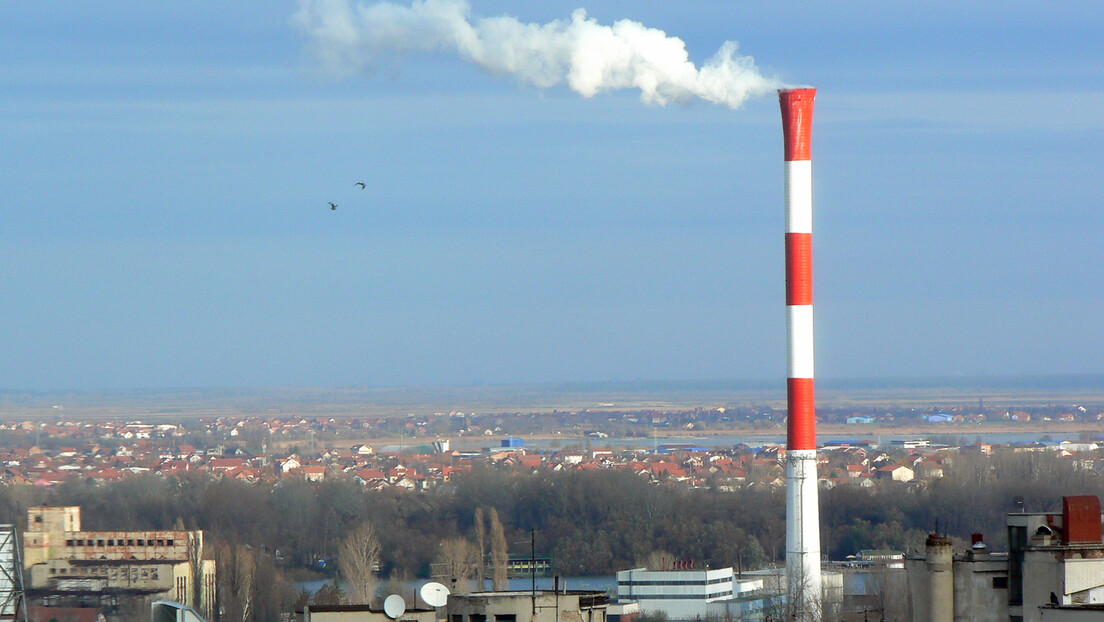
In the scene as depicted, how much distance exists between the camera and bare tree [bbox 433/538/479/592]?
45.1 metres

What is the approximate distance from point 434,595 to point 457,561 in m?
30.8

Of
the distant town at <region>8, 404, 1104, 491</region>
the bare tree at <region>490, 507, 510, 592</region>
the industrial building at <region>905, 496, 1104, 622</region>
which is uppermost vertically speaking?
the industrial building at <region>905, 496, 1104, 622</region>

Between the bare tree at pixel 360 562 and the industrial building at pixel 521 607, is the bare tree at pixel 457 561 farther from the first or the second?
the industrial building at pixel 521 607

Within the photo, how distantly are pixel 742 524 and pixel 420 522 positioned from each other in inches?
422

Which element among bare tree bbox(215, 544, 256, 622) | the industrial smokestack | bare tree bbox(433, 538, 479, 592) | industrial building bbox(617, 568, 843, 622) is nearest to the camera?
the industrial smokestack

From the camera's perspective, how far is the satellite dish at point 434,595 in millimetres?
15672

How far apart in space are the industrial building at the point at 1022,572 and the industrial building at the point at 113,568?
77.8 feet

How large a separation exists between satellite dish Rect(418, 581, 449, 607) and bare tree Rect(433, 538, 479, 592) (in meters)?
27.3

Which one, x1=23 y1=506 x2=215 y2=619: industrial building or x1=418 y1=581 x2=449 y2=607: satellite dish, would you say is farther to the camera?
x1=23 y1=506 x2=215 y2=619: industrial building

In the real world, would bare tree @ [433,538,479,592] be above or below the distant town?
below

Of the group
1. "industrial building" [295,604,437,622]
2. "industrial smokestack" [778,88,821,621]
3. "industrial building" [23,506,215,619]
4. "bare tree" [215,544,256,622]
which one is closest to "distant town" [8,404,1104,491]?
"industrial building" [23,506,215,619]

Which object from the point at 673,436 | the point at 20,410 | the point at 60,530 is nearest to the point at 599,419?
A: the point at 673,436

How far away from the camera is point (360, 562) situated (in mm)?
43281

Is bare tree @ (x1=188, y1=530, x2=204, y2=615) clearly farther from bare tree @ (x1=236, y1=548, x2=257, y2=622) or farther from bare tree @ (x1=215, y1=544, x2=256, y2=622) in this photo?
bare tree @ (x1=236, y1=548, x2=257, y2=622)
